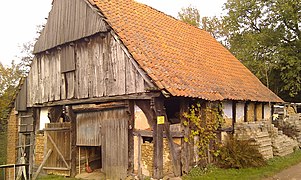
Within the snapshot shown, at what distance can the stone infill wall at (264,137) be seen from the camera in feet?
41.2

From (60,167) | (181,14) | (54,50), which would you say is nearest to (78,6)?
(54,50)

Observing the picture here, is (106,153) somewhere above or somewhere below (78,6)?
below

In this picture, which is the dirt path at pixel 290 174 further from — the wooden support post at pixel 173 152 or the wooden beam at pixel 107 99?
the wooden beam at pixel 107 99

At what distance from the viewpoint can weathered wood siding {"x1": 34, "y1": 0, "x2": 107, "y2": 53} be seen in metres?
11.6

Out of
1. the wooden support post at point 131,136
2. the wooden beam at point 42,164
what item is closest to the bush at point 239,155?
the wooden support post at point 131,136

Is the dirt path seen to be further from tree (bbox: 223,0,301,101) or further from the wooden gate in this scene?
tree (bbox: 223,0,301,101)

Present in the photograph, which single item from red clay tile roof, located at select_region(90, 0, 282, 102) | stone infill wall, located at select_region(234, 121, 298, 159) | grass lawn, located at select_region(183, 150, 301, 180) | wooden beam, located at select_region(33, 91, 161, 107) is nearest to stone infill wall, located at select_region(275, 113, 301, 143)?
red clay tile roof, located at select_region(90, 0, 282, 102)

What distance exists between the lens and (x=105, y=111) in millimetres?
11789

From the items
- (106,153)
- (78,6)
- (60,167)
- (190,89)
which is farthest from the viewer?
(60,167)

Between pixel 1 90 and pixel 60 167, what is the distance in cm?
2022

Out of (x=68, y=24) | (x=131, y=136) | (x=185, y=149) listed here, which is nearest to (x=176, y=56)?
(x=131, y=136)

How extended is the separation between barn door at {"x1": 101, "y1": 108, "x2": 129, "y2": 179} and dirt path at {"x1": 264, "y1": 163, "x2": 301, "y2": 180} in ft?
16.4

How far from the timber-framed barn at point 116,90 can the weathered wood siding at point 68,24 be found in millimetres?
39

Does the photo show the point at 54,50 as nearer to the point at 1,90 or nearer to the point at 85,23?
the point at 85,23
